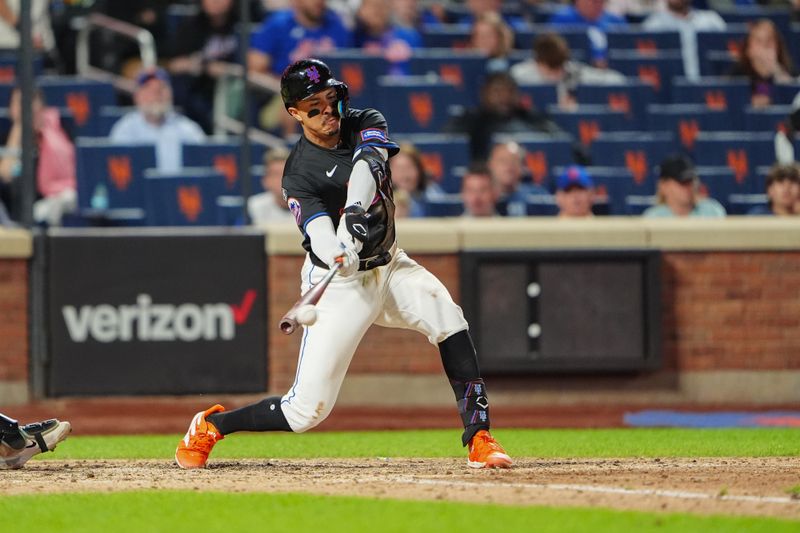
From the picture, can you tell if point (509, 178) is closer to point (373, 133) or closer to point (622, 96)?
point (622, 96)

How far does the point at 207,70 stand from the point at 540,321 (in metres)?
4.11

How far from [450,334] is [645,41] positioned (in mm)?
8324

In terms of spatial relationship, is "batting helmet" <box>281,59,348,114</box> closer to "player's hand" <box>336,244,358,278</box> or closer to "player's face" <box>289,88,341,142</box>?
"player's face" <box>289,88,341,142</box>

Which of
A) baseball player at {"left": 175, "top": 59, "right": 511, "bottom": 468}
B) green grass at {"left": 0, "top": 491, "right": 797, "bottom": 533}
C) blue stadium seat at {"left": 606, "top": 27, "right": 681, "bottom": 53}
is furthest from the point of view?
blue stadium seat at {"left": 606, "top": 27, "right": 681, "bottom": 53}

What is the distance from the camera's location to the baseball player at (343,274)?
256 inches

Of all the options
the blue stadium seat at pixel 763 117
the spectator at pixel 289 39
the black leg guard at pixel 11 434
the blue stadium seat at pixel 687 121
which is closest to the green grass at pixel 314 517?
the black leg guard at pixel 11 434

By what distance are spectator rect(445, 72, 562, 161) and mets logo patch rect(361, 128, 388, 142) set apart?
608 cm

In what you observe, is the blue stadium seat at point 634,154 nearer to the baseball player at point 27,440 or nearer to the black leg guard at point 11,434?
the baseball player at point 27,440

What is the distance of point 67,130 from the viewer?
12.3 metres

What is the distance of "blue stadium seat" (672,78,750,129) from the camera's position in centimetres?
1378

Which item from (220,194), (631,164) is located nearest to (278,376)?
(220,194)

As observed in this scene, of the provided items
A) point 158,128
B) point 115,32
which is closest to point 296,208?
point 158,128

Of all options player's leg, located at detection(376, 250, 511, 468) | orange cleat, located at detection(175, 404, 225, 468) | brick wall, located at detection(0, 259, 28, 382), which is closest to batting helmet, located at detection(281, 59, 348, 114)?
player's leg, located at detection(376, 250, 511, 468)

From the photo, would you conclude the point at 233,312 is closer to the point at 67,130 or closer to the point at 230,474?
the point at 67,130
